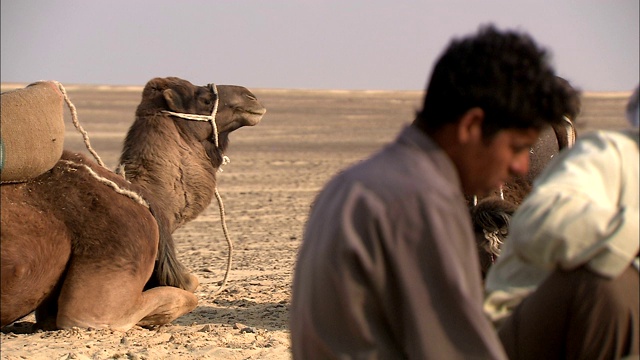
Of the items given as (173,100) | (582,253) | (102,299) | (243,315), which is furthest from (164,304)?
(582,253)

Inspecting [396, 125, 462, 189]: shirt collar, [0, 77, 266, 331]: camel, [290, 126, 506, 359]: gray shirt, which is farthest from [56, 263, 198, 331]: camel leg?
[396, 125, 462, 189]: shirt collar

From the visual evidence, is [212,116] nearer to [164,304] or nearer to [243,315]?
[243,315]

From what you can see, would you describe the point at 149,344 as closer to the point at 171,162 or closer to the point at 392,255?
the point at 171,162

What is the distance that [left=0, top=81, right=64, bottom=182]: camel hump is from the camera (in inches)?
203

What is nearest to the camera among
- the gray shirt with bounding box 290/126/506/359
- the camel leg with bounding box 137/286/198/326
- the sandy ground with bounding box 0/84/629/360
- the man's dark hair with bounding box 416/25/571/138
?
the gray shirt with bounding box 290/126/506/359

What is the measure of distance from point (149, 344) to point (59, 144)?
1228 mm

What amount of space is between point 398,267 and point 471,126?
0.43m

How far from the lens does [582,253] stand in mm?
2900

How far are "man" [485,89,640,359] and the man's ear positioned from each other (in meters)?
0.42

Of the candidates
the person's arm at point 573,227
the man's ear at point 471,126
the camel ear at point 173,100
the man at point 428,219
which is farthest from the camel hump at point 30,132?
the man's ear at point 471,126

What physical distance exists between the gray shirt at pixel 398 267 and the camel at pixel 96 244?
121 inches

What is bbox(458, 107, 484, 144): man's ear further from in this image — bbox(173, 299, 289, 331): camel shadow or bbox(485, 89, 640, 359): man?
bbox(173, 299, 289, 331): camel shadow

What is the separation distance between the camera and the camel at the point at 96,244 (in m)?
5.27

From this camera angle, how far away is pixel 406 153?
258 cm
